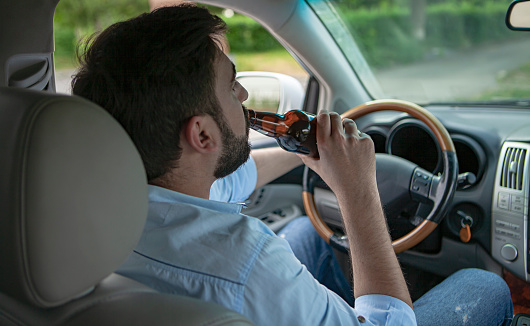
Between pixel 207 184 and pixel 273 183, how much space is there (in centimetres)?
150

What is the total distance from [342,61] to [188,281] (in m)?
1.96

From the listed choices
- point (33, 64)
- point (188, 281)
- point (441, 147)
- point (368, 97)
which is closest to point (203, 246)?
point (188, 281)

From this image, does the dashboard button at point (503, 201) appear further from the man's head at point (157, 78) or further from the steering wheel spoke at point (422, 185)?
the man's head at point (157, 78)

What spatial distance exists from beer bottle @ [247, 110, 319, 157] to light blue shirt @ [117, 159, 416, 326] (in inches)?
23.9

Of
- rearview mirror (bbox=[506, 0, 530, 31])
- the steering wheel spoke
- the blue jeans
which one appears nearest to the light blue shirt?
the blue jeans

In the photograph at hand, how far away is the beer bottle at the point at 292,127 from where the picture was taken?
1802 mm

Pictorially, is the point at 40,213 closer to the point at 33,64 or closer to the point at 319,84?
the point at 33,64

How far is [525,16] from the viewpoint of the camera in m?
2.16

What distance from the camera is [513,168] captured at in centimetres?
217

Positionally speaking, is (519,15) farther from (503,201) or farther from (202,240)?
(202,240)

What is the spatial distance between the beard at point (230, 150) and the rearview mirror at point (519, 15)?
1.46 m

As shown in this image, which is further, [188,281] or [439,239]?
[439,239]

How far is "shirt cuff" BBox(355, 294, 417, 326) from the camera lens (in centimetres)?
125

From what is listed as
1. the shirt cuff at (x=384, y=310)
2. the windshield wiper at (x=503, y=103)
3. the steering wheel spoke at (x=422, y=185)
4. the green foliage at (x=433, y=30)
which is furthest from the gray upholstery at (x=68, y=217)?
the green foliage at (x=433, y=30)
